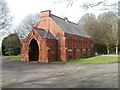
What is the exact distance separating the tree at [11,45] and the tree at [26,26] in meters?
2.96

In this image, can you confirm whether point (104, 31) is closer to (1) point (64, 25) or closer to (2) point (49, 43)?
(1) point (64, 25)

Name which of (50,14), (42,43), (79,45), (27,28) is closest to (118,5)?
(42,43)

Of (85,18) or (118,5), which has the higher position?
(85,18)

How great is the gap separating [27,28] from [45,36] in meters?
19.2

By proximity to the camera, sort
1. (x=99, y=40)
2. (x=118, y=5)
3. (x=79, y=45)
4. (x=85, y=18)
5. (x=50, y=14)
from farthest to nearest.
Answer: (x=85, y=18) < (x=99, y=40) < (x=79, y=45) < (x=50, y=14) < (x=118, y=5)

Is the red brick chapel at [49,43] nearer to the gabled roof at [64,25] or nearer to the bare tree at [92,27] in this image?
the gabled roof at [64,25]

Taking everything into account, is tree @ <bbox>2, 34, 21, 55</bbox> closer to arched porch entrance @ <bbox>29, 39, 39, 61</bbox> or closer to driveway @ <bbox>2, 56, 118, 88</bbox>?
arched porch entrance @ <bbox>29, 39, 39, 61</bbox>

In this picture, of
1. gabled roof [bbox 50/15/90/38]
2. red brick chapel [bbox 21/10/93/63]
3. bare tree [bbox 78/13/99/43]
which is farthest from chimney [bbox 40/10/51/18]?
bare tree [bbox 78/13/99/43]

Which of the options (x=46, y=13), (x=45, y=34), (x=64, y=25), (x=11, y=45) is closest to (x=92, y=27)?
(x=64, y=25)

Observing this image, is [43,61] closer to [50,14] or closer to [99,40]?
[50,14]

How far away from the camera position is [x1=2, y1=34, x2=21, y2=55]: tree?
4644 centimetres

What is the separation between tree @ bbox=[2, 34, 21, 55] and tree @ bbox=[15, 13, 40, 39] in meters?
2.96

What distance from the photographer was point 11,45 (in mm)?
49219

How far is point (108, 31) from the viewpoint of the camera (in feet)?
147
